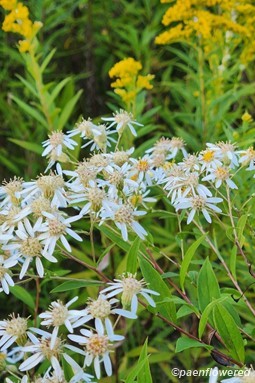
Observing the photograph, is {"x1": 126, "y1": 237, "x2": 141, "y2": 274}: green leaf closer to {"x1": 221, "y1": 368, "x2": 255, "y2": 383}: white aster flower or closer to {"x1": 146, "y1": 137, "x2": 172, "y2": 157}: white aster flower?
{"x1": 221, "y1": 368, "x2": 255, "y2": 383}: white aster flower

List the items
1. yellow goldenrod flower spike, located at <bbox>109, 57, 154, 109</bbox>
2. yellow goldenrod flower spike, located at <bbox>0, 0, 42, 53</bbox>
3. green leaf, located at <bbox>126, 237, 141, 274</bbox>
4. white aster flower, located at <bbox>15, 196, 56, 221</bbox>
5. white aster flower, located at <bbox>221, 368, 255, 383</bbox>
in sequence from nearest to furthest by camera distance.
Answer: white aster flower, located at <bbox>221, 368, 255, 383</bbox> < green leaf, located at <bbox>126, 237, 141, 274</bbox> < white aster flower, located at <bbox>15, 196, 56, 221</bbox> < yellow goldenrod flower spike, located at <bbox>109, 57, 154, 109</bbox> < yellow goldenrod flower spike, located at <bbox>0, 0, 42, 53</bbox>

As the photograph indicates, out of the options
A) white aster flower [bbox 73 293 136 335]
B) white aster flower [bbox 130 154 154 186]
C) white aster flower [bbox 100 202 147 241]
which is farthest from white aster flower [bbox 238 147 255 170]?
white aster flower [bbox 73 293 136 335]

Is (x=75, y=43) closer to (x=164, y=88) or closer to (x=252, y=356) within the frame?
(x=164, y=88)

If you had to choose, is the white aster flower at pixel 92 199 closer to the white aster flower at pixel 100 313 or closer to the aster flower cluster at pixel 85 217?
the aster flower cluster at pixel 85 217

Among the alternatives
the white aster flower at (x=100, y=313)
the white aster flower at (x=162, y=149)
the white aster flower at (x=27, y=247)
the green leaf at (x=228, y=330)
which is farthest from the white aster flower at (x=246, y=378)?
the white aster flower at (x=162, y=149)

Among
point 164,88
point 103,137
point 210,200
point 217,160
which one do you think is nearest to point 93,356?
point 210,200

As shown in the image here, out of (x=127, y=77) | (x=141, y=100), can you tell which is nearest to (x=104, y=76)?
(x=141, y=100)
